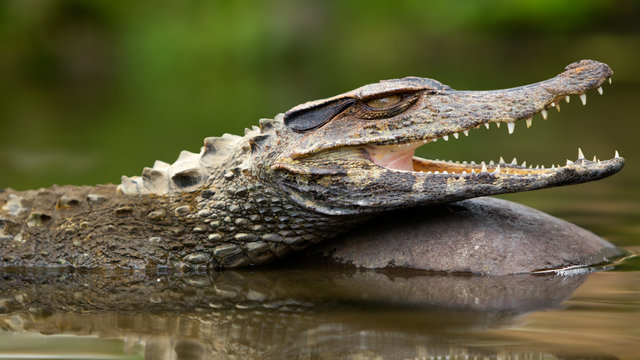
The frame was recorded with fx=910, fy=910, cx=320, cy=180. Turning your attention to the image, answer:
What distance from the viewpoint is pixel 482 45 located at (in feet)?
155

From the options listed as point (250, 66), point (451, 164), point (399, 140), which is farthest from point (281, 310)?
point (250, 66)

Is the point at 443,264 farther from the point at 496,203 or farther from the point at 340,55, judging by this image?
the point at 340,55

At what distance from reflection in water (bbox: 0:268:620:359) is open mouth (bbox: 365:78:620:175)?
70 cm

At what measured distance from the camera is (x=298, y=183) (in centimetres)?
588

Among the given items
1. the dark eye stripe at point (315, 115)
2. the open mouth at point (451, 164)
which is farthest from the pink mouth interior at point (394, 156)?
the dark eye stripe at point (315, 115)

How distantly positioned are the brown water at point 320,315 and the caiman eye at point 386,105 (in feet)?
3.52

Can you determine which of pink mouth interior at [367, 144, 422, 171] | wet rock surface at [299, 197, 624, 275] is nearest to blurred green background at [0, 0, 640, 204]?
wet rock surface at [299, 197, 624, 275]

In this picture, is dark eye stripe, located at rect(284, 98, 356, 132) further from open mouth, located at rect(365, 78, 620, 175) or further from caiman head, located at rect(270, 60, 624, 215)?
open mouth, located at rect(365, 78, 620, 175)

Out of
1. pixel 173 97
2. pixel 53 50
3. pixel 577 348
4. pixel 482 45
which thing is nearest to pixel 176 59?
pixel 53 50

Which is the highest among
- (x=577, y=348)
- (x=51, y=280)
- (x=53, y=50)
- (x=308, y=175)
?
(x=53, y=50)

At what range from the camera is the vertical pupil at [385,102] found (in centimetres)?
591

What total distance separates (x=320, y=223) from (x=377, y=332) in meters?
1.50

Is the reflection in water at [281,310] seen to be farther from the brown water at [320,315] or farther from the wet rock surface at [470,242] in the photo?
the wet rock surface at [470,242]

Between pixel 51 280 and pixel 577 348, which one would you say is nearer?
pixel 577 348
